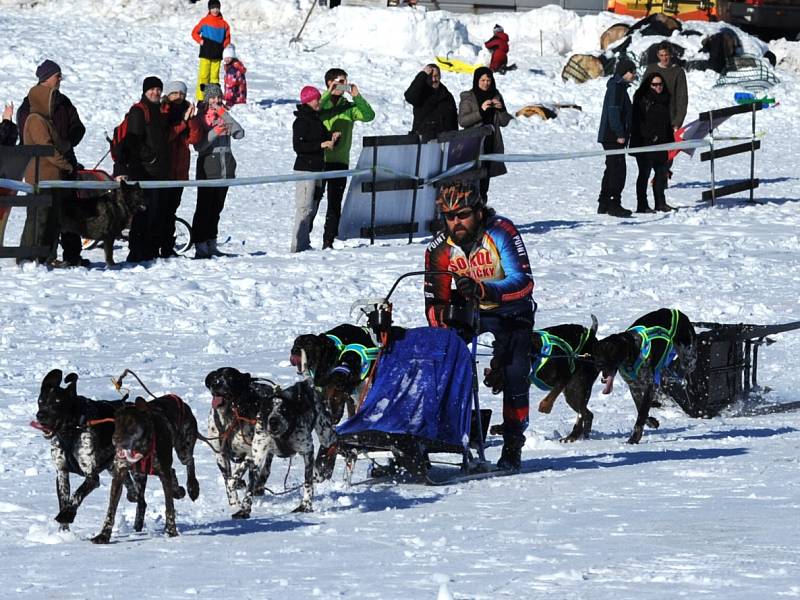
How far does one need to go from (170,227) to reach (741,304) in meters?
5.00

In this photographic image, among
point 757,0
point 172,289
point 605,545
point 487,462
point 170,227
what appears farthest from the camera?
point 757,0

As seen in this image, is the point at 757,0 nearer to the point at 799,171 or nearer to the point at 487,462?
the point at 799,171

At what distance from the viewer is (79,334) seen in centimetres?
1205

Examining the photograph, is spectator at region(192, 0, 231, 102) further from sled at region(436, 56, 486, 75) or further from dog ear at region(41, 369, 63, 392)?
dog ear at region(41, 369, 63, 392)

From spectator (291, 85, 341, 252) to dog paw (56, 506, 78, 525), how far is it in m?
8.57

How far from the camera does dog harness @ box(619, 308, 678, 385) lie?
10.1m

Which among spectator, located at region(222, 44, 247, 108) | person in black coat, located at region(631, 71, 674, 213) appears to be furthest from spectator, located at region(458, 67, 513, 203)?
spectator, located at region(222, 44, 247, 108)

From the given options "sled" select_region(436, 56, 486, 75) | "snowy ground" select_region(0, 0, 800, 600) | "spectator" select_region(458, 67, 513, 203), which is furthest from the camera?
"sled" select_region(436, 56, 486, 75)

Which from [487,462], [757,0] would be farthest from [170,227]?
[757,0]

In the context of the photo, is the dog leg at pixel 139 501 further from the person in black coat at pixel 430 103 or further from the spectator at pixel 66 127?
the person in black coat at pixel 430 103

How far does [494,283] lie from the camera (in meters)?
8.14

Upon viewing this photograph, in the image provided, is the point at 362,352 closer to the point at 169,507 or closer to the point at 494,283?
the point at 494,283

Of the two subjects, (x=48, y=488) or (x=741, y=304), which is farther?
(x=741, y=304)

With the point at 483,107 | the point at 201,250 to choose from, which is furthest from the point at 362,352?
the point at 483,107
